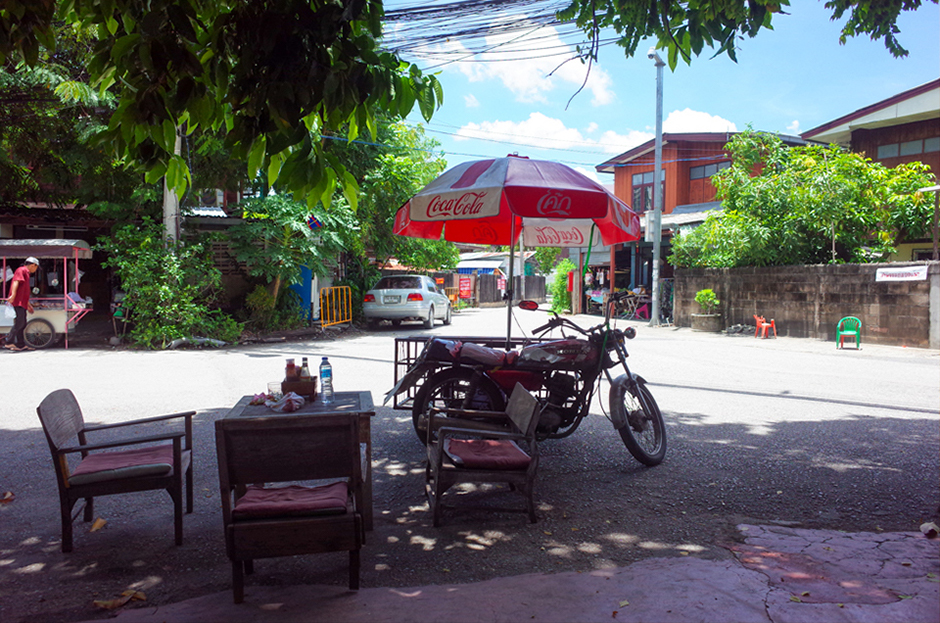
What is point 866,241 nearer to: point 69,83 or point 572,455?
point 572,455

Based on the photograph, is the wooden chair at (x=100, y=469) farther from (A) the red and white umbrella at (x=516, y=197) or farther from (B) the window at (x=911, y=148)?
(B) the window at (x=911, y=148)

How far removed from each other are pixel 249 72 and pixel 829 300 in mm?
14890

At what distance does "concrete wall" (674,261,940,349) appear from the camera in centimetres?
Answer: 1300

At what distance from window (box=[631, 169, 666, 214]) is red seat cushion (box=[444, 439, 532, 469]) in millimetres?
23876

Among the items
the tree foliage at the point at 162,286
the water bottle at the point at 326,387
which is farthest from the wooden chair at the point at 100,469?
the tree foliage at the point at 162,286

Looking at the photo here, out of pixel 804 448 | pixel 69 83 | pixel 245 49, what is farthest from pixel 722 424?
pixel 69 83

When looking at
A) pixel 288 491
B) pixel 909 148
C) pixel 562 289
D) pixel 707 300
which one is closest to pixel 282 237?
pixel 707 300

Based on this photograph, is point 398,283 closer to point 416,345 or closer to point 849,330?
point 849,330

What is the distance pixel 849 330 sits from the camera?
549 inches

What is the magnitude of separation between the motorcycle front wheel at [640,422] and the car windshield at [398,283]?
43.5 ft

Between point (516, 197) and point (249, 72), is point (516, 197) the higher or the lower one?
the lower one

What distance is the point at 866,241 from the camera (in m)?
16.0

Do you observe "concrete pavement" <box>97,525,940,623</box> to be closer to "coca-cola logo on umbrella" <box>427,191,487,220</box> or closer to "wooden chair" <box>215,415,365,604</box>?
"wooden chair" <box>215,415,365,604</box>

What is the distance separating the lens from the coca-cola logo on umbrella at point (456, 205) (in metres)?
5.13
